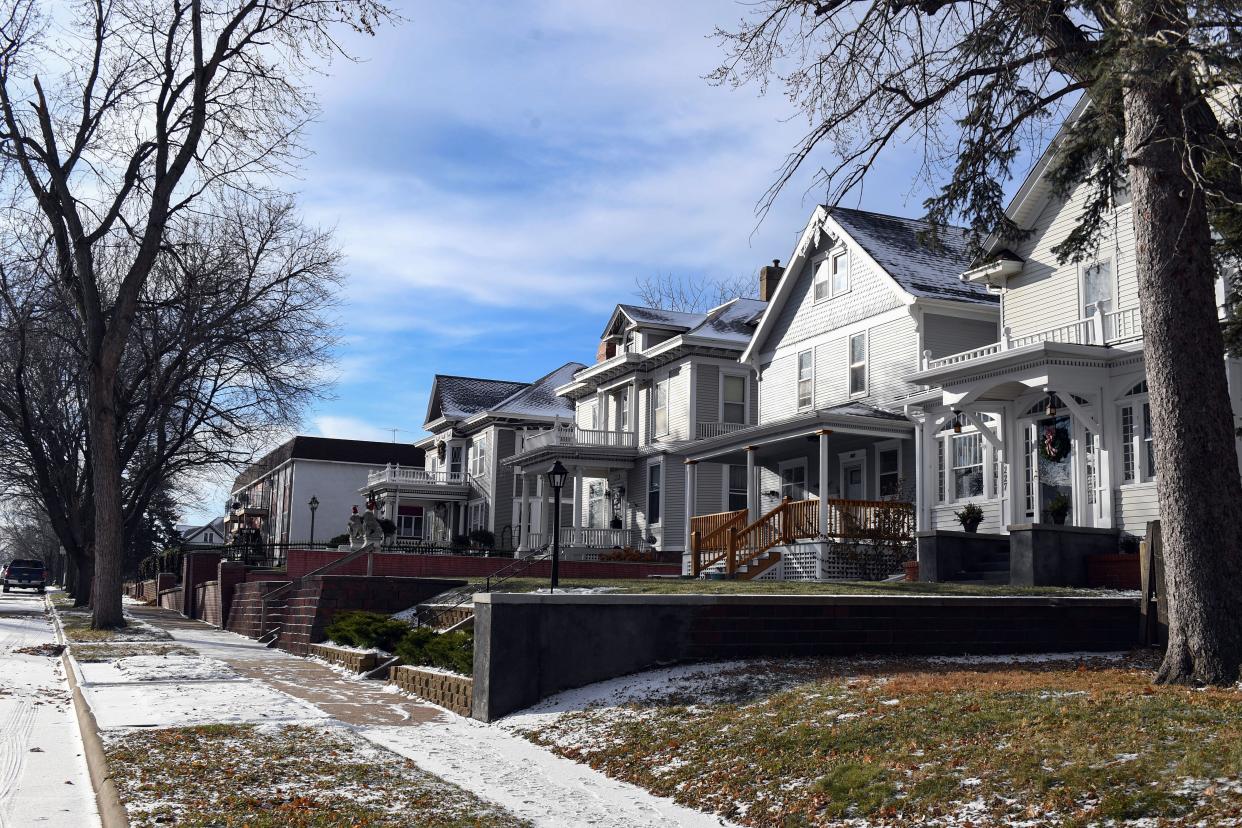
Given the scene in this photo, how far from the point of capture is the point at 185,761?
851 centimetres

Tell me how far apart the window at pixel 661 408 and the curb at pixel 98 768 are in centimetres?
2399

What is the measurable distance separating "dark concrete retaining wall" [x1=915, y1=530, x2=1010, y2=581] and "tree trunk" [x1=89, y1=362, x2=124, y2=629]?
621 inches

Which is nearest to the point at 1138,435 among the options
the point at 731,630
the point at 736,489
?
the point at 731,630

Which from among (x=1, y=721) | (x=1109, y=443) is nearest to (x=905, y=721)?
(x=1, y=721)

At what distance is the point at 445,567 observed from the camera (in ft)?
102

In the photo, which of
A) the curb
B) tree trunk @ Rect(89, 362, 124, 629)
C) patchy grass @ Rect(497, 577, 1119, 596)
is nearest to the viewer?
the curb

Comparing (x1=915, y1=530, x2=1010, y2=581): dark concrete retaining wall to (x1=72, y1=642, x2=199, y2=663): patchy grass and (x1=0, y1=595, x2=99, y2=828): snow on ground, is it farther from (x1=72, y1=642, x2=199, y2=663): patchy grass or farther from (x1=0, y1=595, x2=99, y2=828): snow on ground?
(x1=0, y1=595, x2=99, y2=828): snow on ground

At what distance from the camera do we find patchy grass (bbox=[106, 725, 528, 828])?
6.92m

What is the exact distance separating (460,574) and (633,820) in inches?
969

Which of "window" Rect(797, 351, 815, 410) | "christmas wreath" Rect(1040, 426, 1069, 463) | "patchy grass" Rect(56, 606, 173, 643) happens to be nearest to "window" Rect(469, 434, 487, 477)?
"window" Rect(797, 351, 815, 410)

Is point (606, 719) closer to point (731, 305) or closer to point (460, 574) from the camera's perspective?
point (460, 574)

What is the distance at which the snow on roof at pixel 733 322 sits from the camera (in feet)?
115

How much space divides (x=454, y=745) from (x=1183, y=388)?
6.95m

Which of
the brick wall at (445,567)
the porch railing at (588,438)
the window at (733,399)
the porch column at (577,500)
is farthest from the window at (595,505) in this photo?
the brick wall at (445,567)
